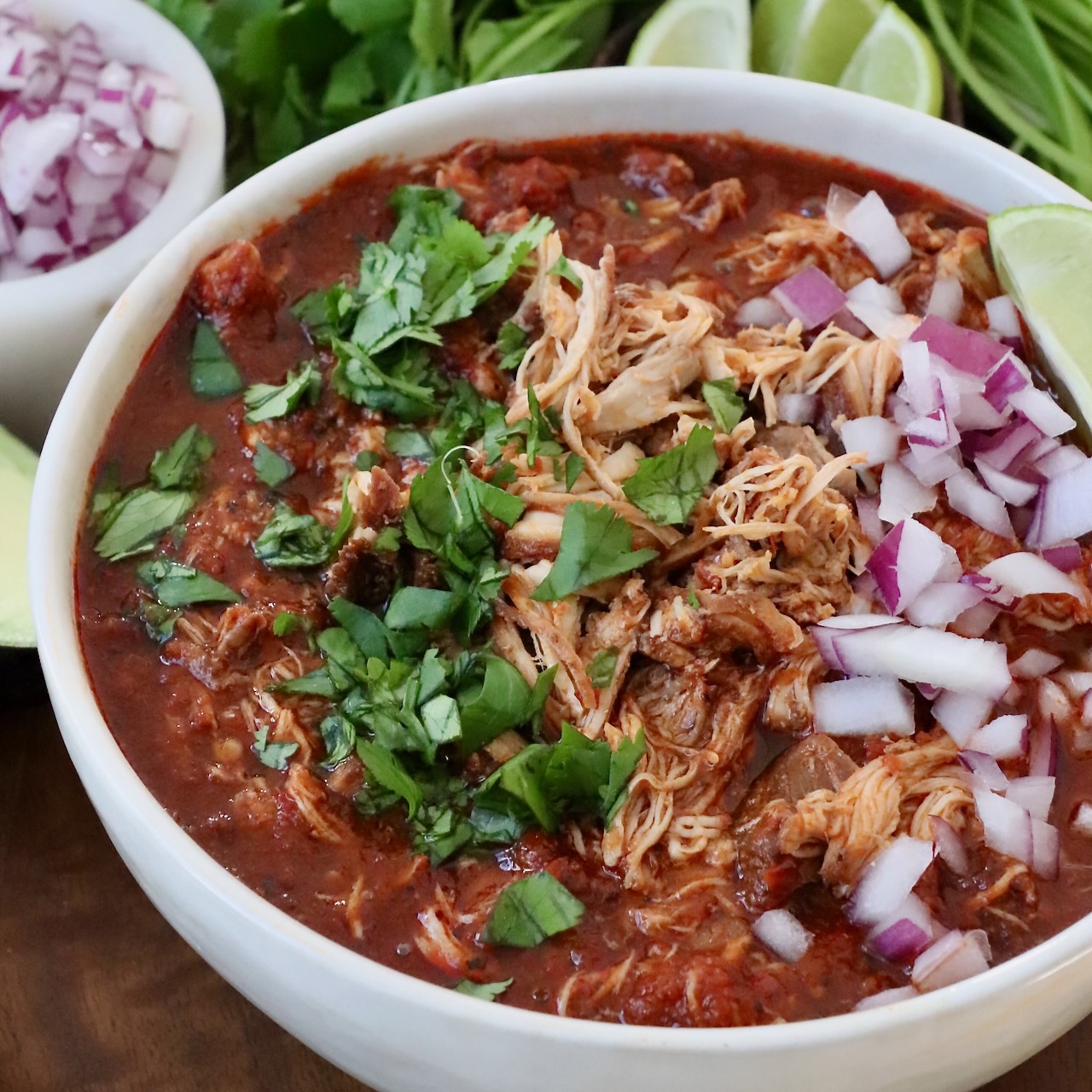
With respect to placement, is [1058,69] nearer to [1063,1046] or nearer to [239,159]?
[239,159]

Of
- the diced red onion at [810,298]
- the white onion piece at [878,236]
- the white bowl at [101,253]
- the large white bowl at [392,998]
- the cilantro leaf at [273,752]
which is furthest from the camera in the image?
the white bowl at [101,253]

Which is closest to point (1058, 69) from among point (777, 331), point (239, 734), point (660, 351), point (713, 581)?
point (777, 331)

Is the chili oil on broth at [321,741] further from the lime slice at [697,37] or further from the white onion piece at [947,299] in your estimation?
the lime slice at [697,37]

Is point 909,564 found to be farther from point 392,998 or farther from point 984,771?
point 392,998

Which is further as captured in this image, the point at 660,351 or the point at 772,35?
the point at 772,35

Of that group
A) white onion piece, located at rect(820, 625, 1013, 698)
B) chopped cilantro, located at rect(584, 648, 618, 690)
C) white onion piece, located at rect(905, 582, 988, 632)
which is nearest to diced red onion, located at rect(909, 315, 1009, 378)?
white onion piece, located at rect(905, 582, 988, 632)

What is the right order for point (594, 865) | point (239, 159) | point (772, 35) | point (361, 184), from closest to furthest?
point (594, 865), point (361, 184), point (772, 35), point (239, 159)

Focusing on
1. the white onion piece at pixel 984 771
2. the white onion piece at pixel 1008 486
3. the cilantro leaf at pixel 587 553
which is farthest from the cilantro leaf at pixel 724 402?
the white onion piece at pixel 984 771
